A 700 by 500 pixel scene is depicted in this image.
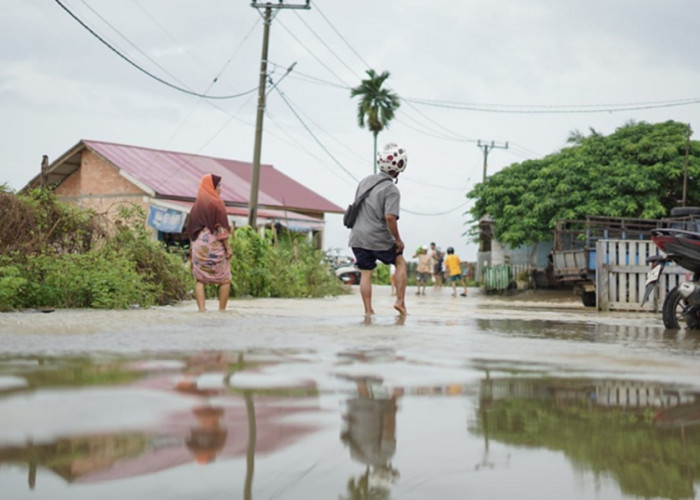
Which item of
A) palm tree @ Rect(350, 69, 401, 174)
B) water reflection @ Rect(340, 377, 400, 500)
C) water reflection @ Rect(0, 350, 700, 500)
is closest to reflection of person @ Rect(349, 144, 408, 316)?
water reflection @ Rect(0, 350, 700, 500)

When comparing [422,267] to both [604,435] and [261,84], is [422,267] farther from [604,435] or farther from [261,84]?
[604,435]

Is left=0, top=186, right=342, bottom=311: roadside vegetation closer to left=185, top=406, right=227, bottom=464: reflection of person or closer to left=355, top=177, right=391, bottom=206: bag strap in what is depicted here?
left=355, top=177, right=391, bottom=206: bag strap

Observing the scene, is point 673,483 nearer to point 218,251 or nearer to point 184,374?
point 184,374

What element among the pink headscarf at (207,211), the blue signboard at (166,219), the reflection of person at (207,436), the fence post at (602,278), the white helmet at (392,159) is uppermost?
the blue signboard at (166,219)

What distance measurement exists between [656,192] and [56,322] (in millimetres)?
34600

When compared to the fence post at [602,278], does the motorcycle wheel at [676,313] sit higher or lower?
lower

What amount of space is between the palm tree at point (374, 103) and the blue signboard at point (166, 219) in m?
31.5

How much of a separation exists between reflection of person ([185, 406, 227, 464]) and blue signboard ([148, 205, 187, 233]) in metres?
34.1

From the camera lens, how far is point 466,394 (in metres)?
4.68

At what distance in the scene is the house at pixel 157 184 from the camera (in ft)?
127

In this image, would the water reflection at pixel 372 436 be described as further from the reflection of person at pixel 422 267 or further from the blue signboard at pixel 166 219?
the blue signboard at pixel 166 219

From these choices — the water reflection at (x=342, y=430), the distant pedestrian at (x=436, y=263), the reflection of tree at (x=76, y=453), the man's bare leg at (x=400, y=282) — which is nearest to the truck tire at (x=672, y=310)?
the man's bare leg at (x=400, y=282)

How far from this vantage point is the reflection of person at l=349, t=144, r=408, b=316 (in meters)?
11.3

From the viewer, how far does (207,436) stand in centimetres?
348
